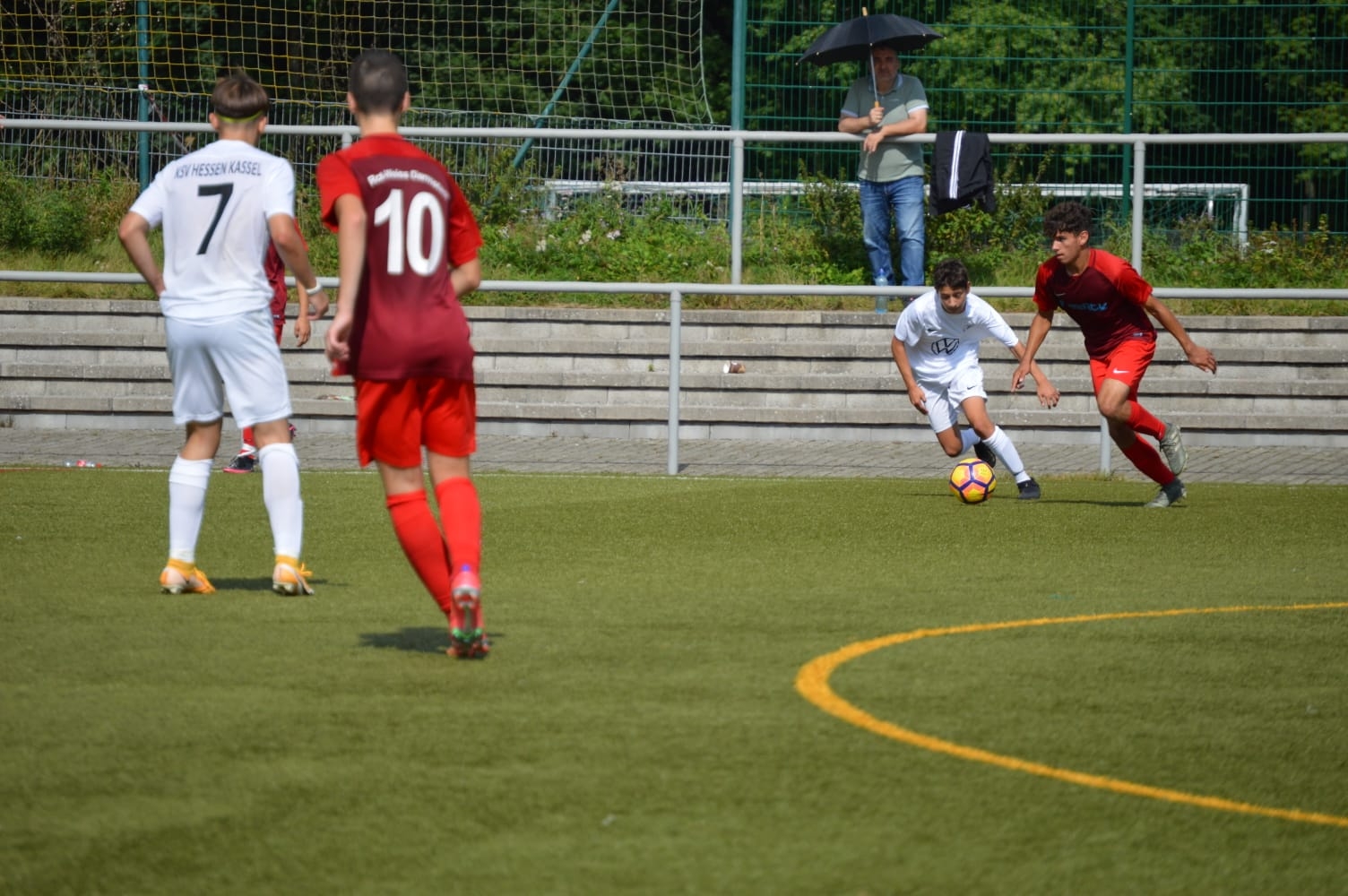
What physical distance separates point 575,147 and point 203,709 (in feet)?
39.2

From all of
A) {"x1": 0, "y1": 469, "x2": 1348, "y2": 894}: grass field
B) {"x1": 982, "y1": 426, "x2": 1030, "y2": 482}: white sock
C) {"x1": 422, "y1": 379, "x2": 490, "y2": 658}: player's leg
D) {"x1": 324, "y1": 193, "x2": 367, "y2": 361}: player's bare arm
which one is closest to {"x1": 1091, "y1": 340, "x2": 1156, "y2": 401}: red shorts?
{"x1": 982, "y1": 426, "x2": 1030, "y2": 482}: white sock

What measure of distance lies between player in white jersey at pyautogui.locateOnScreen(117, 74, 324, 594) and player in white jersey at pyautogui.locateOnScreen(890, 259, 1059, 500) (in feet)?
17.0

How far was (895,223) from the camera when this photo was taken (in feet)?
50.1

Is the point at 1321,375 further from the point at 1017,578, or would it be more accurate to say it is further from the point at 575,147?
the point at 1017,578

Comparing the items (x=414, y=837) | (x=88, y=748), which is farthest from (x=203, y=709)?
(x=414, y=837)

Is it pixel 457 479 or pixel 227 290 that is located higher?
pixel 227 290

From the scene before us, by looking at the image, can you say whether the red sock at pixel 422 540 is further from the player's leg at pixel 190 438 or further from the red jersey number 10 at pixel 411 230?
the player's leg at pixel 190 438

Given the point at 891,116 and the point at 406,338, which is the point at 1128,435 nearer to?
the point at 891,116

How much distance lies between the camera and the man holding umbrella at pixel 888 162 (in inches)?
579

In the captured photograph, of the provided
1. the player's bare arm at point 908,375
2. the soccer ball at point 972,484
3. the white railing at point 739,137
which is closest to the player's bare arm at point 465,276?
the soccer ball at point 972,484

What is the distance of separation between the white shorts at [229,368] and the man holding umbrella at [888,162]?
331 inches

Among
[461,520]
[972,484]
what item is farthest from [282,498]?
[972,484]

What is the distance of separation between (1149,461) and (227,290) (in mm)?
5994

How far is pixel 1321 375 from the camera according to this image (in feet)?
48.9
